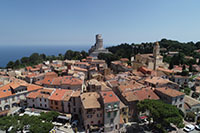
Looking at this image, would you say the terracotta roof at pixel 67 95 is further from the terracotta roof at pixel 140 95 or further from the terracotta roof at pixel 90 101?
the terracotta roof at pixel 140 95

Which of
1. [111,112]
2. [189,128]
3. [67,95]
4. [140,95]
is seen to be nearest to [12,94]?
[67,95]

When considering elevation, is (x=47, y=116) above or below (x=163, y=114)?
below

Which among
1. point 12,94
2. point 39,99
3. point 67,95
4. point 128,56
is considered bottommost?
point 39,99

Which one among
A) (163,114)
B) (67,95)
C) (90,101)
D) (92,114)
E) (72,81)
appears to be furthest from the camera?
(72,81)

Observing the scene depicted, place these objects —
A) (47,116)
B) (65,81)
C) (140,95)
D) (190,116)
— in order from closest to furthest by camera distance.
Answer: (47,116) → (190,116) → (140,95) → (65,81)

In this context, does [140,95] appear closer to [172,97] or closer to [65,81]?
[172,97]

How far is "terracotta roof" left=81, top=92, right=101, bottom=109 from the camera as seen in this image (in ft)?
98.5

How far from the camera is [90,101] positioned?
3181 centimetres

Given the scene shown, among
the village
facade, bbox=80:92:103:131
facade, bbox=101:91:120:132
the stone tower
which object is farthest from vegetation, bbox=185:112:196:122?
the stone tower

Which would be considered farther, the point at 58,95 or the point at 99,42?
the point at 99,42

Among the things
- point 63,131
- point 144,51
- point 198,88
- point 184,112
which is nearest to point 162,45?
point 144,51

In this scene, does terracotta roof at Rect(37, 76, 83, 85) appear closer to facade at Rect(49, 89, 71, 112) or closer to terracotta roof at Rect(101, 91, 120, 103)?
facade at Rect(49, 89, 71, 112)

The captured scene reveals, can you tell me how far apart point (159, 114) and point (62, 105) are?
927 inches

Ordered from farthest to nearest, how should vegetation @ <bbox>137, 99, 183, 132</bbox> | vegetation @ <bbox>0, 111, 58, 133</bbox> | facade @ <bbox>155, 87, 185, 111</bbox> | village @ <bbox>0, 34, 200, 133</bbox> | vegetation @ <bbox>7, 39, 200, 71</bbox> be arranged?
vegetation @ <bbox>7, 39, 200, 71</bbox> → facade @ <bbox>155, 87, 185, 111</bbox> → village @ <bbox>0, 34, 200, 133</bbox> → vegetation @ <bbox>137, 99, 183, 132</bbox> → vegetation @ <bbox>0, 111, 58, 133</bbox>
